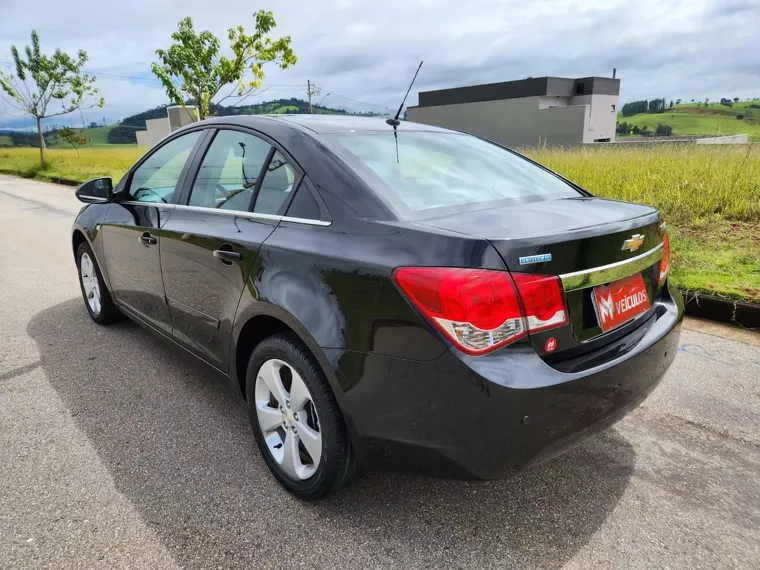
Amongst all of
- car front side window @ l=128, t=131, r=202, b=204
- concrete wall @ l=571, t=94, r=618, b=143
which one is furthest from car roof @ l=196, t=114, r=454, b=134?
concrete wall @ l=571, t=94, r=618, b=143

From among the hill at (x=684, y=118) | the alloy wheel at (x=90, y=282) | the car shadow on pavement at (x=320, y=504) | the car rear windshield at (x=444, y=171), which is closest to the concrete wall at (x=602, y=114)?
the hill at (x=684, y=118)

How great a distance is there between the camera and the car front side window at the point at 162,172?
3240mm

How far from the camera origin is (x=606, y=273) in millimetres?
1977

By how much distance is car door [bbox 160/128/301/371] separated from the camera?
8.06 feet

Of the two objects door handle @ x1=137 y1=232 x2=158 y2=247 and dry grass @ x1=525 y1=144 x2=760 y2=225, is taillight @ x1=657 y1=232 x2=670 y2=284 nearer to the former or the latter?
door handle @ x1=137 y1=232 x2=158 y2=247

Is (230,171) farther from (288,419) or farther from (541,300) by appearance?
(541,300)

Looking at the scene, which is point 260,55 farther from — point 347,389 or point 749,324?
point 347,389

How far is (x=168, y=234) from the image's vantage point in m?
3.05

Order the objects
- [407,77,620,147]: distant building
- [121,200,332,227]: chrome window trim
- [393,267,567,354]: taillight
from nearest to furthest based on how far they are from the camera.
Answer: [393,267,567,354]: taillight, [121,200,332,227]: chrome window trim, [407,77,620,147]: distant building

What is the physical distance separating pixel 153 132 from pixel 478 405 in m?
59.0

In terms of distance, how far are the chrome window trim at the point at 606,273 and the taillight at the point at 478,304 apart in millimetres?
134

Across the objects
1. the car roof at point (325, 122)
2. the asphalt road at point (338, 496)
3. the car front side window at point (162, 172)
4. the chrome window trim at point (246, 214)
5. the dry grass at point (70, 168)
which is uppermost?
the car roof at point (325, 122)

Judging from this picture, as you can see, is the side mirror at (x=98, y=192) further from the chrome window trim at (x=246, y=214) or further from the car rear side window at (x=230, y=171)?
the car rear side window at (x=230, y=171)

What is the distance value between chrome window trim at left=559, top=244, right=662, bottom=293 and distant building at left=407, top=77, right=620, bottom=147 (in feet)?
155
